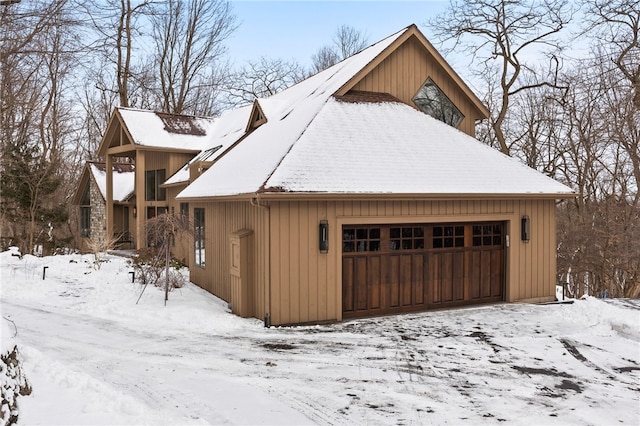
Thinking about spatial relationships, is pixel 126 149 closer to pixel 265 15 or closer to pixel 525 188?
pixel 265 15

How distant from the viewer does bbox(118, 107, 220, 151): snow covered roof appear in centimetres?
1848

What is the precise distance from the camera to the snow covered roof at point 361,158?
29.9 ft

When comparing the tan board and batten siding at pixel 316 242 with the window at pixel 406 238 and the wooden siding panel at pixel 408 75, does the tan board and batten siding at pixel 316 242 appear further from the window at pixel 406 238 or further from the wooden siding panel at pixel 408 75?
the wooden siding panel at pixel 408 75

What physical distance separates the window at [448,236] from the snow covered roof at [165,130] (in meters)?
11.7

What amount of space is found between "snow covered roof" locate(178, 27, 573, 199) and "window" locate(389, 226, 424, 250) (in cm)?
100

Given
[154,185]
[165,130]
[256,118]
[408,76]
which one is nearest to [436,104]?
[408,76]

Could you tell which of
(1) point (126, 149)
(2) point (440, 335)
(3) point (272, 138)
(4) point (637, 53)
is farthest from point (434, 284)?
(1) point (126, 149)

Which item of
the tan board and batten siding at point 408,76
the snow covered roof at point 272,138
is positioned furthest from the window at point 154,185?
the tan board and batten siding at point 408,76

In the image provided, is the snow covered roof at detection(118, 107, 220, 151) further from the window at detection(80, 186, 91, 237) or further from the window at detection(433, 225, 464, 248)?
the window at detection(433, 225, 464, 248)

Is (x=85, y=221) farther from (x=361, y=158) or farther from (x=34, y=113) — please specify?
(x=361, y=158)

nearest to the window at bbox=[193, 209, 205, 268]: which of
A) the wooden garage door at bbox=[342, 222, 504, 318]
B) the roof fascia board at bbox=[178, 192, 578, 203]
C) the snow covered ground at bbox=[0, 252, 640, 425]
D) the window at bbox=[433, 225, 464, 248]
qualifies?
the roof fascia board at bbox=[178, 192, 578, 203]

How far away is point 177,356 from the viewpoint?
7.07 meters

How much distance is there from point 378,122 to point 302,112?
2059 mm

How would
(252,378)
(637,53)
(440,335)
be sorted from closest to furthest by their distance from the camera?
1. (252,378)
2. (440,335)
3. (637,53)
